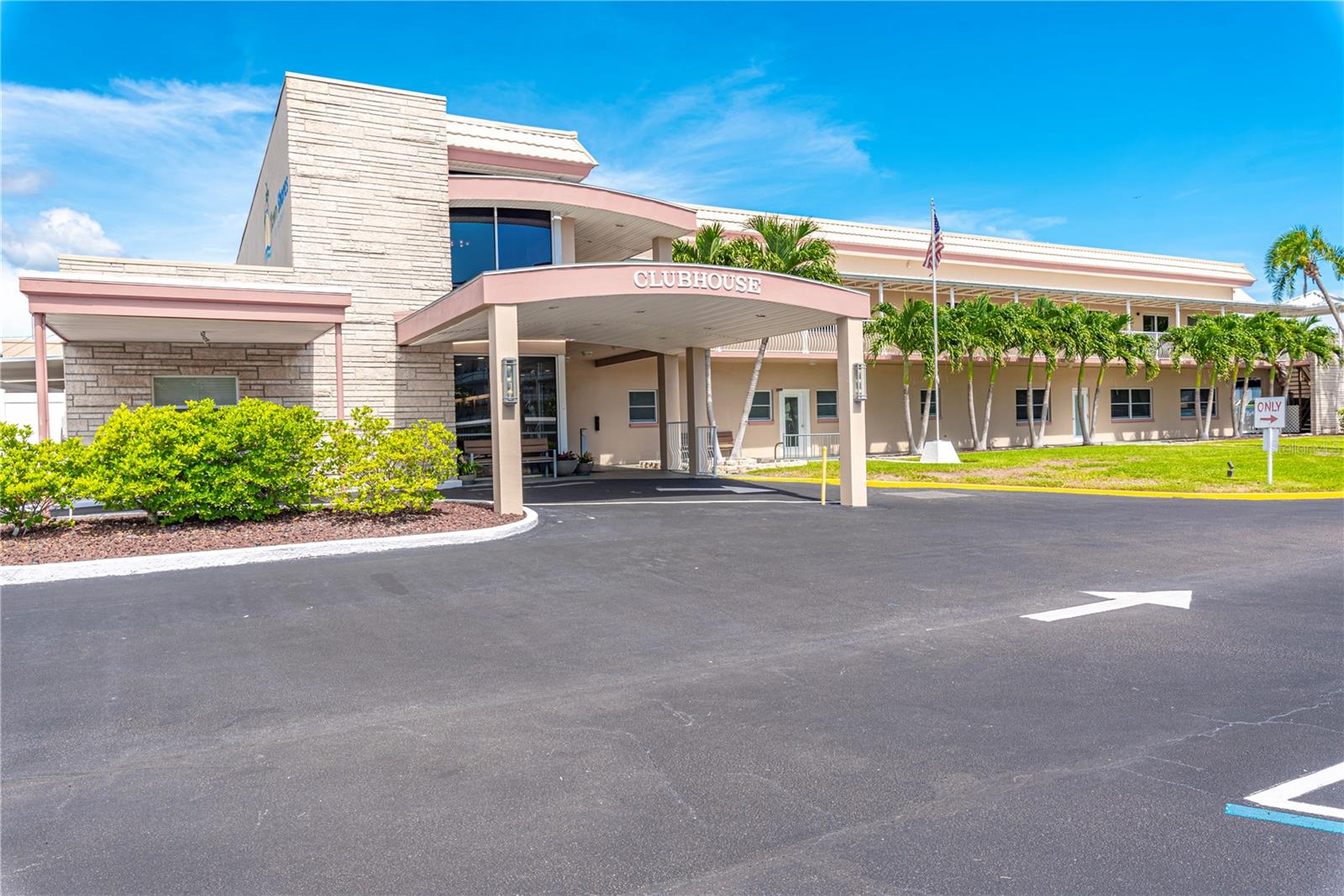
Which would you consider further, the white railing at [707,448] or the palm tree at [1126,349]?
the palm tree at [1126,349]

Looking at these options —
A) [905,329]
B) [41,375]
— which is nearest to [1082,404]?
[905,329]

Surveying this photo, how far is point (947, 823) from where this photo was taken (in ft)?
12.6

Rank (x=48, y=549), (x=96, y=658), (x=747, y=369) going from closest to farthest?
1. (x=96, y=658)
2. (x=48, y=549)
3. (x=747, y=369)

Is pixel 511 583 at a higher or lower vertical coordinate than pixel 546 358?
lower

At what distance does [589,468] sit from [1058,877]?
20797mm

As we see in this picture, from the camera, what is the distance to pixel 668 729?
16.7ft

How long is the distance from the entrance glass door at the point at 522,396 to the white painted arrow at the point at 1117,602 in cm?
1383

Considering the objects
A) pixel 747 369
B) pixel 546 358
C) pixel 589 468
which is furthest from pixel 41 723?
pixel 747 369

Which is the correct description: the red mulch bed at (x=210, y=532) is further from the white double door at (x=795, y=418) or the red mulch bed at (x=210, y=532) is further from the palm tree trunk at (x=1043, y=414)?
the palm tree trunk at (x=1043, y=414)

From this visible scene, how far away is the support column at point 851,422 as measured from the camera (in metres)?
16.2

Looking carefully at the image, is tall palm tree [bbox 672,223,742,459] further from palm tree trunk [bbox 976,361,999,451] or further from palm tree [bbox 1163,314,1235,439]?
palm tree [bbox 1163,314,1235,439]

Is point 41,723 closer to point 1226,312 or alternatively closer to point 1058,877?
point 1058,877

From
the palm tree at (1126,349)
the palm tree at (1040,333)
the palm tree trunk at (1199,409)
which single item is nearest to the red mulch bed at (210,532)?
the palm tree at (1040,333)

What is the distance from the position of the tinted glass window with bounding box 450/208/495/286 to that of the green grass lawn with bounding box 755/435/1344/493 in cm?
926
